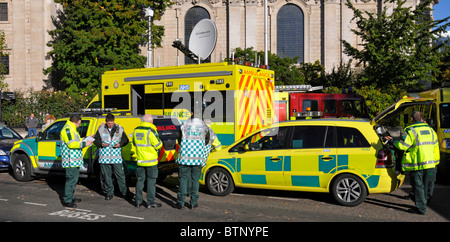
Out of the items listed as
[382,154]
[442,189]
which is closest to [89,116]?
[382,154]

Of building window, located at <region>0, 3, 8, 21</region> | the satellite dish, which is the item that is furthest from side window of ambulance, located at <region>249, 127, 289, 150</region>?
building window, located at <region>0, 3, 8, 21</region>

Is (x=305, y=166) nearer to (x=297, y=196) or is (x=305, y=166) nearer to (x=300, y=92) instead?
(x=297, y=196)

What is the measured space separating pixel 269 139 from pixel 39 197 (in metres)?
4.83

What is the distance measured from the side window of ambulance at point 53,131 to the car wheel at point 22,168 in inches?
35.9

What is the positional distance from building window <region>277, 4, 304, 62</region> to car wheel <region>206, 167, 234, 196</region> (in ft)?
98.8

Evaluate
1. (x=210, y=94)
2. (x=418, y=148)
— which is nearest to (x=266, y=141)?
(x=418, y=148)

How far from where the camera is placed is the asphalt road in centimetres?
702

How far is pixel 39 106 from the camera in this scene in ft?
78.5

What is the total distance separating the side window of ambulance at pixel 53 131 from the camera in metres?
10.2

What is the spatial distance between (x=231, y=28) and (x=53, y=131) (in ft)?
95.8

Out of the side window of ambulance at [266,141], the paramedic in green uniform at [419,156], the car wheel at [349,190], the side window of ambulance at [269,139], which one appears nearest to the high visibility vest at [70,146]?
the side window of ambulance at [266,141]

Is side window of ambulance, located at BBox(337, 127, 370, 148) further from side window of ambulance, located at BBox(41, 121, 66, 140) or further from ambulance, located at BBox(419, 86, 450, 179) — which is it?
side window of ambulance, located at BBox(41, 121, 66, 140)

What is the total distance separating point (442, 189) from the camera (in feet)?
31.4

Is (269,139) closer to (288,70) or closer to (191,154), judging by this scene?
(191,154)
